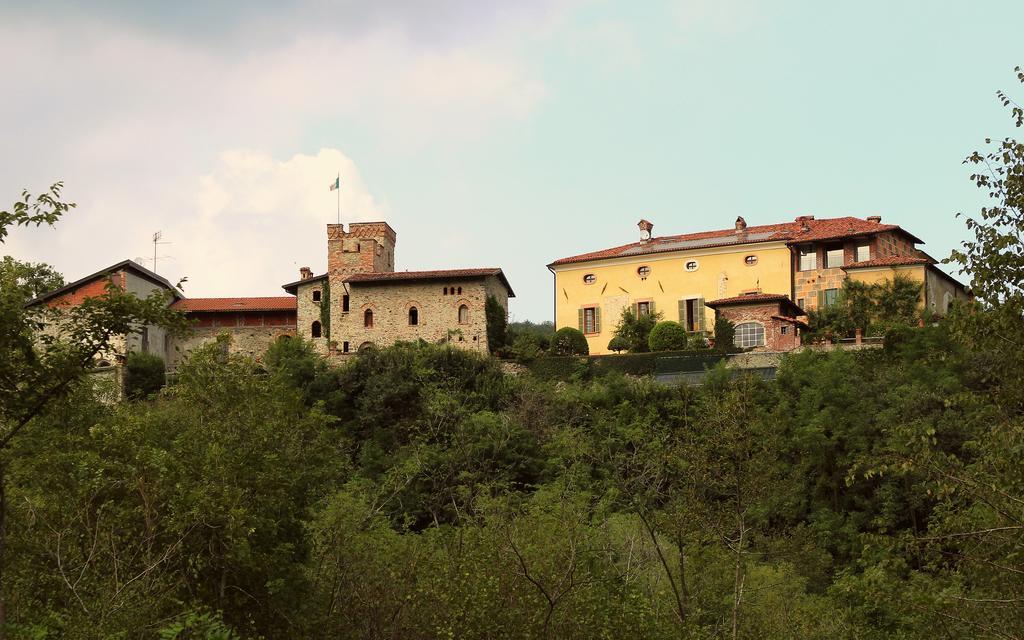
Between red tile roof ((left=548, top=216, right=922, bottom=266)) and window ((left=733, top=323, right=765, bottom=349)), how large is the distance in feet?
16.2

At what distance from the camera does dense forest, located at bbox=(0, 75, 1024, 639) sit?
12.4 m

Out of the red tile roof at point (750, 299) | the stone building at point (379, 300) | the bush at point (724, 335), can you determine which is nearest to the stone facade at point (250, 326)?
the stone building at point (379, 300)

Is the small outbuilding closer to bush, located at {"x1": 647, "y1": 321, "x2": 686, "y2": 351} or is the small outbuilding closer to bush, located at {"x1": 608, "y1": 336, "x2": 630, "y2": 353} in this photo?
bush, located at {"x1": 647, "y1": 321, "x2": 686, "y2": 351}

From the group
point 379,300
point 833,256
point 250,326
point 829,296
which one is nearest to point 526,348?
point 379,300

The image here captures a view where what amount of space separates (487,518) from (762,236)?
86.8ft

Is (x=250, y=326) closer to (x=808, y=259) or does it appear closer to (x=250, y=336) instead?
(x=250, y=336)

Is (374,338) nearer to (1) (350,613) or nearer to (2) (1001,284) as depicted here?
(1) (350,613)

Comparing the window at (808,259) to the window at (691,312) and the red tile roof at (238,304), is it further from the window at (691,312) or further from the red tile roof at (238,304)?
the red tile roof at (238,304)

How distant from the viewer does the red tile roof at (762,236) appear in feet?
147

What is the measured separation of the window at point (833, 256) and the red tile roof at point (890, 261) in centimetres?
61

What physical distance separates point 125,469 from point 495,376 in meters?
25.7

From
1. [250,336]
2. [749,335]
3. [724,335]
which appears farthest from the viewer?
[250,336]

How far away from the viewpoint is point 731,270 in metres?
46.0

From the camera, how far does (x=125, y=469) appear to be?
1605 cm
